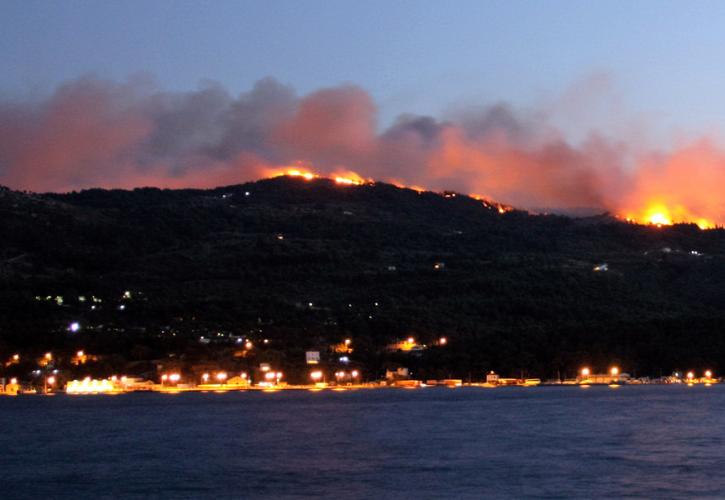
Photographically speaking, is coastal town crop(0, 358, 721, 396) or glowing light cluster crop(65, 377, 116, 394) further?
coastal town crop(0, 358, 721, 396)

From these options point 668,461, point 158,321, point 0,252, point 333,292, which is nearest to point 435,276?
point 333,292

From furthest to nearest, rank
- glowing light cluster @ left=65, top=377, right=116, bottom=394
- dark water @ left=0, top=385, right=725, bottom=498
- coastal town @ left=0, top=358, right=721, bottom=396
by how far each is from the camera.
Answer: coastal town @ left=0, top=358, right=721, bottom=396 → glowing light cluster @ left=65, top=377, right=116, bottom=394 → dark water @ left=0, top=385, right=725, bottom=498

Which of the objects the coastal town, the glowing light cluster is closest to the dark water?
the glowing light cluster

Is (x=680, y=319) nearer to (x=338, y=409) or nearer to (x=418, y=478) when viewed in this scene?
(x=338, y=409)

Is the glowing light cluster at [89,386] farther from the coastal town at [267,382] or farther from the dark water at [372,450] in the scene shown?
the dark water at [372,450]

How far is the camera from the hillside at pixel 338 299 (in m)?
134

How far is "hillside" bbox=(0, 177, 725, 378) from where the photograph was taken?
134162mm

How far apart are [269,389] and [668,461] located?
79.4 meters

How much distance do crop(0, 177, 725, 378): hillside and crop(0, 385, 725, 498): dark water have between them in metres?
31.9

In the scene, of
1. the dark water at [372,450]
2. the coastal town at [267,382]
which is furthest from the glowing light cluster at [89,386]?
the dark water at [372,450]

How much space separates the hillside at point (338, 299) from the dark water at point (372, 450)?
31.9 metres

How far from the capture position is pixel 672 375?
138 m

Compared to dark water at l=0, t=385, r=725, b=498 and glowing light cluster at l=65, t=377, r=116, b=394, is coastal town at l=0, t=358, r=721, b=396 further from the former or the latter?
dark water at l=0, t=385, r=725, b=498

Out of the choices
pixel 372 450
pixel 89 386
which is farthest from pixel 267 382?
pixel 372 450
